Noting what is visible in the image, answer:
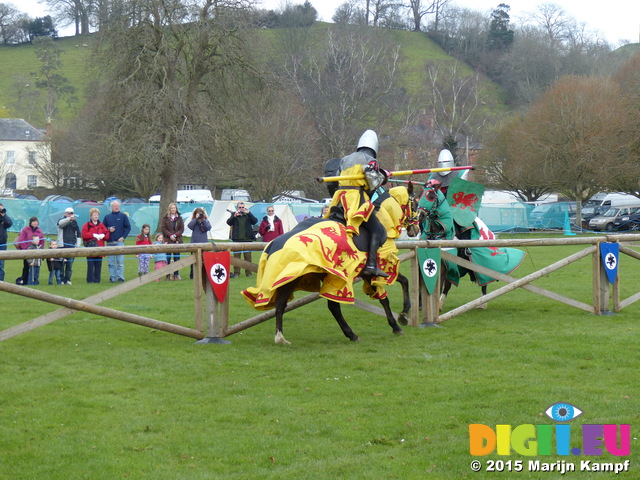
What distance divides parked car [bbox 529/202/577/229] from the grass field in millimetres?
28537

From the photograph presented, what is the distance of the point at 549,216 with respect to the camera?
39719 millimetres

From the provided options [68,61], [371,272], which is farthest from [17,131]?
[371,272]

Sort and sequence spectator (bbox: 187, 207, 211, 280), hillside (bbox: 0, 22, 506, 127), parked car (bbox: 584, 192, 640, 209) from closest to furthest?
spectator (bbox: 187, 207, 211, 280), parked car (bbox: 584, 192, 640, 209), hillside (bbox: 0, 22, 506, 127)

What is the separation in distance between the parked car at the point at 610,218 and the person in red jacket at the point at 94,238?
29.0 meters

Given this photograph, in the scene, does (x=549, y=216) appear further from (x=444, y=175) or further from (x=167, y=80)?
(x=444, y=175)

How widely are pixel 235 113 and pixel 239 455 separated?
2886cm

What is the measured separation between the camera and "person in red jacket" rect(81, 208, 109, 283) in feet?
56.4

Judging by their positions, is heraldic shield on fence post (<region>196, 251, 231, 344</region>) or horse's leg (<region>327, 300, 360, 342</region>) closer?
heraldic shield on fence post (<region>196, 251, 231, 344</region>)

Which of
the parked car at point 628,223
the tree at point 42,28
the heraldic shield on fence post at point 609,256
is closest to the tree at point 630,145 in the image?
the parked car at point 628,223

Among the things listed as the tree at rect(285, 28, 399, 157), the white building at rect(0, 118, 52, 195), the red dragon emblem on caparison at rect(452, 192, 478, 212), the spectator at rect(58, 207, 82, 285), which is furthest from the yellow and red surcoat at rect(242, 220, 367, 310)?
the white building at rect(0, 118, 52, 195)

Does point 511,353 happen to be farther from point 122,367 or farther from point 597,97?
point 597,97

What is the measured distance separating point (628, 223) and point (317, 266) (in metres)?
34.5

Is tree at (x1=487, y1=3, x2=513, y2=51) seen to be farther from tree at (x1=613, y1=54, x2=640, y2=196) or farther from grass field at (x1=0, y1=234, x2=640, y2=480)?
grass field at (x1=0, y1=234, x2=640, y2=480)

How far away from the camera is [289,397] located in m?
7.02
